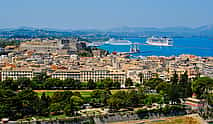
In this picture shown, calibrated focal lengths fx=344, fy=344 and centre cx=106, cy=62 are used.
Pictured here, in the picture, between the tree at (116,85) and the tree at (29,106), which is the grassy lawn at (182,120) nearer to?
the tree at (29,106)

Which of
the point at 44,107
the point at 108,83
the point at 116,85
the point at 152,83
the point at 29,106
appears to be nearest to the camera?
the point at 29,106

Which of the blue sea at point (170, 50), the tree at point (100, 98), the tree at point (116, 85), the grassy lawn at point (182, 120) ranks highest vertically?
the tree at point (100, 98)

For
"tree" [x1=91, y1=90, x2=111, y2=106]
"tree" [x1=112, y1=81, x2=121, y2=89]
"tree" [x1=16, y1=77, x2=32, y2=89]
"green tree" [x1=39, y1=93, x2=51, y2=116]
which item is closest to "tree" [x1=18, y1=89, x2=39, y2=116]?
"green tree" [x1=39, y1=93, x2=51, y2=116]

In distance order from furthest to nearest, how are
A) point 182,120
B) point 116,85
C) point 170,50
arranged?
point 170,50
point 116,85
point 182,120

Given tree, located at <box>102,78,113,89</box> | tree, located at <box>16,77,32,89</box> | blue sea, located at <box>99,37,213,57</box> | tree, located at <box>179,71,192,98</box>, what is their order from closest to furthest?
tree, located at <box>179,71,192,98</box> → tree, located at <box>16,77,32,89</box> → tree, located at <box>102,78,113,89</box> → blue sea, located at <box>99,37,213,57</box>

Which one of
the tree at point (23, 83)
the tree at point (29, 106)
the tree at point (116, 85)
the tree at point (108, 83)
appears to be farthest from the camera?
the tree at point (116, 85)

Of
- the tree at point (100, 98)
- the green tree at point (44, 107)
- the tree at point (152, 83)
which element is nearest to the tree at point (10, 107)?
the green tree at point (44, 107)

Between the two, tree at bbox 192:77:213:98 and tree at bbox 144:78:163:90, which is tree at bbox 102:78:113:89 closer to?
tree at bbox 144:78:163:90

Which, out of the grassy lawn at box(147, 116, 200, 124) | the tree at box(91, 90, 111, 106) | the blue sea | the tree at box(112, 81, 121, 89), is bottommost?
the blue sea

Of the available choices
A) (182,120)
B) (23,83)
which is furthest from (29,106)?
(182,120)

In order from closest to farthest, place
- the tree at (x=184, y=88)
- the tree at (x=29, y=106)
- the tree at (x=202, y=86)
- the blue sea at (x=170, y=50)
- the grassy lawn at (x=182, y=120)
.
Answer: the tree at (x=29, y=106), the grassy lawn at (x=182, y=120), the tree at (x=184, y=88), the tree at (x=202, y=86), the blue sea at (x=170, y=50)

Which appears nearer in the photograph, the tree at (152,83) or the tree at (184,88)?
the tree at (184,88)

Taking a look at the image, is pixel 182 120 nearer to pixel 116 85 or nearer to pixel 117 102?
pixel 117 102
